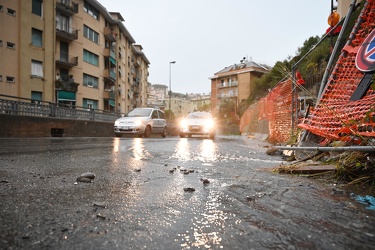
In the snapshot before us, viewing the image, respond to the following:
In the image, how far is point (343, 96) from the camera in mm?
3760

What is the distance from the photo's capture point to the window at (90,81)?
3141 cm

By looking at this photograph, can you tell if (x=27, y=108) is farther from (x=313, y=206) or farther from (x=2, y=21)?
(x=2, y=21)

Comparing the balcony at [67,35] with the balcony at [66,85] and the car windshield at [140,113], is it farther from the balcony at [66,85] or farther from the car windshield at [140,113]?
the car windshield at [140,113]

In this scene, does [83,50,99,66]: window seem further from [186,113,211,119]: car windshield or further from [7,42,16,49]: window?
[186,113,211,119]: car windshield

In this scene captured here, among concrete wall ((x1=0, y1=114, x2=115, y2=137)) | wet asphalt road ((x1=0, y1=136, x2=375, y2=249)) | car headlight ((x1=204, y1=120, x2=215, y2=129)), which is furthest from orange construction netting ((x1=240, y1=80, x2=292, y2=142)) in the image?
concrete wall ((x1=0, y1=114, x2=115, y2=137))

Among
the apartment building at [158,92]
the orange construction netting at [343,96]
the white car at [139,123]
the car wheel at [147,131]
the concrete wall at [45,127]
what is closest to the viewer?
the orange construction netting at [343,96]

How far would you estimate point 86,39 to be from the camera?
102 feet

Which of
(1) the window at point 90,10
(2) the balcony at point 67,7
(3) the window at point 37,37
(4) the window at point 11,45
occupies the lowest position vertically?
(4) the window at point 11,45

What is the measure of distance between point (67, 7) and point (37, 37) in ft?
16.2

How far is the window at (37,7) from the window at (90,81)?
28.1 ft

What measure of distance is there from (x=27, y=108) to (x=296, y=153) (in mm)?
12287

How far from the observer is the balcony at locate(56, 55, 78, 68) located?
27211mm

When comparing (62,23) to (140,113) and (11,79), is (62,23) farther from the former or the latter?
(140,113)

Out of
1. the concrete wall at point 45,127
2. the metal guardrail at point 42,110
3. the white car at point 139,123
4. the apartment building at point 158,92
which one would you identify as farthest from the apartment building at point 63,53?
the apartment building at point 158,92
